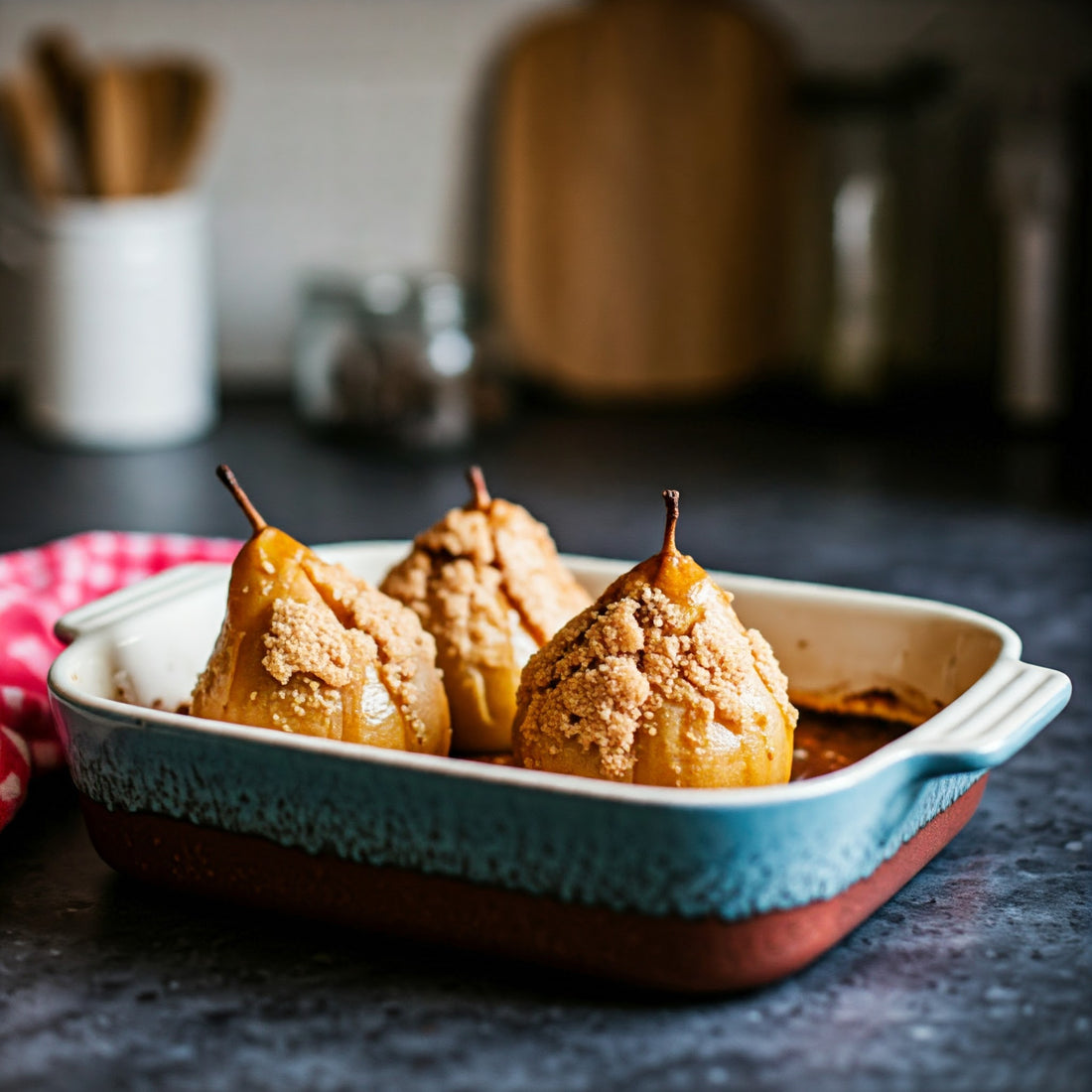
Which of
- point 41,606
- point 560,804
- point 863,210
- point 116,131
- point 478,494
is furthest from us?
point 863,210

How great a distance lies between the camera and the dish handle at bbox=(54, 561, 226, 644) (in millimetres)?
667

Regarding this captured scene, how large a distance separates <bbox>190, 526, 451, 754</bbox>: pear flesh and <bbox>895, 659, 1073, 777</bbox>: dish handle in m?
0.20

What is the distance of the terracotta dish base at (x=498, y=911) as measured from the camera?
508 millimetres

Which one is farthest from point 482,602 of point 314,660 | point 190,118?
point 190,118

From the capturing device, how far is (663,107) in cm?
175

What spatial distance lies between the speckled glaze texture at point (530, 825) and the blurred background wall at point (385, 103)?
4.28 feet

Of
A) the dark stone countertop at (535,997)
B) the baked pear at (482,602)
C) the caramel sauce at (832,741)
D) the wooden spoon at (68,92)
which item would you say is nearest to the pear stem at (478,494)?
the baked pear at (482,602)

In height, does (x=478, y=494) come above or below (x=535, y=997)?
above

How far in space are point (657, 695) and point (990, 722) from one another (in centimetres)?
12

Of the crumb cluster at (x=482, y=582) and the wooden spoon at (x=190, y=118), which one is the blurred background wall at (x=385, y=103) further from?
the crumb cluster at (x=482, y=582)

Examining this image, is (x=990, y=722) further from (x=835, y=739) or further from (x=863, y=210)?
(x=863, y=210)

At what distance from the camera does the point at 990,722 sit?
0.54m

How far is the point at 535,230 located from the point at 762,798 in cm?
139

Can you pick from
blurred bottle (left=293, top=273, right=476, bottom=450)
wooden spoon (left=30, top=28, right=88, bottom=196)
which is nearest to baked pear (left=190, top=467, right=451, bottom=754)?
blurred bottle (left=293, top=273, right=476, bottom=450)
